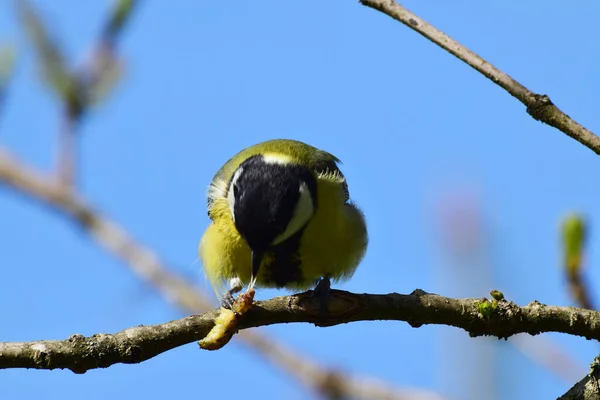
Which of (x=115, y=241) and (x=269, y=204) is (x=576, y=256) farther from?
(x=115, y=241)

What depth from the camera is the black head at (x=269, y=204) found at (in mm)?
2875

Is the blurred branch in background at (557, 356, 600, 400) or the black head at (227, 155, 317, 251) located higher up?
the black head at (227, 155, 317, 251)

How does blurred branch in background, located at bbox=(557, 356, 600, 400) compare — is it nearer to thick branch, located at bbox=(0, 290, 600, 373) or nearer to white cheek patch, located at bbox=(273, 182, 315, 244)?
thick branch, located at bbox=(0, 290, 600, 373)

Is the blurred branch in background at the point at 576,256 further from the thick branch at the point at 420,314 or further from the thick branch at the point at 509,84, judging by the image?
the thick branch at the point at 509,84

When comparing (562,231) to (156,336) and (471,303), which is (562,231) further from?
(156,336)

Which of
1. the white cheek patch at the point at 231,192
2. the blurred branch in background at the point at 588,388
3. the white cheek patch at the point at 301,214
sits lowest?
the blurred branch in background at the point at 588,388

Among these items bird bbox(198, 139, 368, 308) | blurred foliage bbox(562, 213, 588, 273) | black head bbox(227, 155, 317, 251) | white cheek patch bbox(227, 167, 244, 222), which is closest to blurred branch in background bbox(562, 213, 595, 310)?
blurred foliage bbox(562, 213, 588, 273)

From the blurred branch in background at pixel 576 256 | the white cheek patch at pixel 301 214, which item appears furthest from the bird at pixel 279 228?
the blurred branch in background at pixel 576 256

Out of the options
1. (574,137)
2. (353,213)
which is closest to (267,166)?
(353,213)

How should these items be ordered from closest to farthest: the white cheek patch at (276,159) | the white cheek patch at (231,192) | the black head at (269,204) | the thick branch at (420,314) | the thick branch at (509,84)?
the thick branch at (509,84) < the thick branch at (420,314) < the black head at (269,204) < the white cheek patch at (231,192) < the white cheek patch at (276,159)

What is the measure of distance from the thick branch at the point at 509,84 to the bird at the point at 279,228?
3.67ft

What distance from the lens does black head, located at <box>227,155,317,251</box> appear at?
288 centimetres

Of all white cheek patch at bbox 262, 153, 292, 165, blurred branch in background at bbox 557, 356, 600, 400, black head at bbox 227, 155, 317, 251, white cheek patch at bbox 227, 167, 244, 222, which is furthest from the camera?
white cheek patch at bbox 262, 153, 292, 165

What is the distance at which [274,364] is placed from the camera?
3.02 meters
